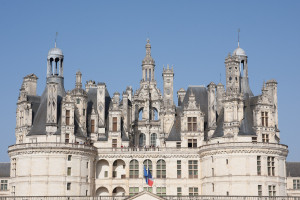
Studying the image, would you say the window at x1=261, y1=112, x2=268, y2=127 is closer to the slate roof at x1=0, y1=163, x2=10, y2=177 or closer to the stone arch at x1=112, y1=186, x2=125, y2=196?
the stone arch at x1=112, y1=186, x2=125, y2=196

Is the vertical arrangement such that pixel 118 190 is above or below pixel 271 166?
below

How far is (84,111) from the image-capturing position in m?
76.8

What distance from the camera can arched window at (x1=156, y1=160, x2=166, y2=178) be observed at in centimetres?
7550

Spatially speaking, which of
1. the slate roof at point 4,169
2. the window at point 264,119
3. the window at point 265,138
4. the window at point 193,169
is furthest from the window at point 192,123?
the slate roof at point 4,169

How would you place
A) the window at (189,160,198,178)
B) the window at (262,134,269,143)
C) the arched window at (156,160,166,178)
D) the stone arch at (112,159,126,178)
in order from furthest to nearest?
the stone arch at (112,159,126,178) < the arched window at (156,160,166,178) < the window at (189,160,198,178) < the window at (262,134,269,143)

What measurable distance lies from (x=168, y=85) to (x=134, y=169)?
12398 millimetres

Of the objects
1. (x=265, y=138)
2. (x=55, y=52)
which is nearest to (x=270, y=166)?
(x=265, y=138)

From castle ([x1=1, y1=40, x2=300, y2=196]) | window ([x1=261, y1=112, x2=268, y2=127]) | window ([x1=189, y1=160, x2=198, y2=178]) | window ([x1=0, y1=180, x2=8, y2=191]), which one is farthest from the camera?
window ([x1=0, y1=180, x2=8, y2=191])

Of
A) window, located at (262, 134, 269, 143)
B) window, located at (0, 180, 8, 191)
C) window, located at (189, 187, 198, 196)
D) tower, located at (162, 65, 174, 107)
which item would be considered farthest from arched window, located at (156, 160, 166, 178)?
window, located at (0, 180, 8, 191)

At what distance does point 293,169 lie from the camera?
313ft

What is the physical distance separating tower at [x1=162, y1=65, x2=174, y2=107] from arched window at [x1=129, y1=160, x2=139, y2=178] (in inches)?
353

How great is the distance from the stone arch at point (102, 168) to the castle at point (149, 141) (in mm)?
125

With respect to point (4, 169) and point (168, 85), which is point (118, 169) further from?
point (4, 169)

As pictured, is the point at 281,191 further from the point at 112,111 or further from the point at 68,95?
the point at 68,95
